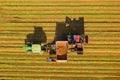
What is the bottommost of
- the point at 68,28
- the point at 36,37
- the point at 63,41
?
the point at 63,41

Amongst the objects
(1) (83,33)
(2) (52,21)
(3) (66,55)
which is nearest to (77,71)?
(3) (66,55)

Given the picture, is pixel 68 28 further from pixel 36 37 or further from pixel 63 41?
pixel 36 37

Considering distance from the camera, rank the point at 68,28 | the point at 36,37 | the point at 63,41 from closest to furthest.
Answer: the point at 63,41 → the point at 68,28 → the point at 36,37

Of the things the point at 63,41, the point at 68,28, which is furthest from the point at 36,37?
the point at 68,28

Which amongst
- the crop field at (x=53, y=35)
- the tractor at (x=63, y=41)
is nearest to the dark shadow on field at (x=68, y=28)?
the tractor at (x=63, y=41)

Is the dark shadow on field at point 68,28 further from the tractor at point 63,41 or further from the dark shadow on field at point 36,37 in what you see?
the dark shadow on field at point 36,37

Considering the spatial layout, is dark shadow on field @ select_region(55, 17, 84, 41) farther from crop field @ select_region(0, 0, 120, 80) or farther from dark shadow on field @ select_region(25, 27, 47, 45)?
dark shadow on field @ select_region(25, 27, 47, 45)
